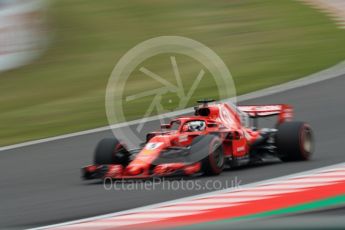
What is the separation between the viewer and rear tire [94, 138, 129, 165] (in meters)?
8.85

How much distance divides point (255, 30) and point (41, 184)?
10.1 meters

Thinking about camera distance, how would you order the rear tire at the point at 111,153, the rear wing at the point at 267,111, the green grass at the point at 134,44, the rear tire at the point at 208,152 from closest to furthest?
the rear tire at the point at 208,152, the rear tire at the point at 111,153, the rear wing at the point at 267,111, the green grass at the point at 134,44

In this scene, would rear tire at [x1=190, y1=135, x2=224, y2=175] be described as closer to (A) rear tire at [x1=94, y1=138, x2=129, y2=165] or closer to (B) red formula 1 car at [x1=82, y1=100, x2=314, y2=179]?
(B) red formula 1 car at [x1=82, y1=100, x2=314, y2=179]

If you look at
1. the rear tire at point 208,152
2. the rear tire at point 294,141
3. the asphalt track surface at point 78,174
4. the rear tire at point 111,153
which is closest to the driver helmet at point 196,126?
the rear tire at point 208,152

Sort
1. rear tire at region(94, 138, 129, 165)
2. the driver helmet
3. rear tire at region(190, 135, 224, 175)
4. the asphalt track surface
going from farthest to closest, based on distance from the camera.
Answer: rear tire at region(94, 138, 129, 165) < the driver helmet < rear tire at region(190, 135, 224, 175) < the asphalt track surface

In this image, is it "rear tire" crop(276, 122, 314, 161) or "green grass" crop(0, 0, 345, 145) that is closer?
"rear tire" crop(276, 122, 314, 161)

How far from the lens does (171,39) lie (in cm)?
1777

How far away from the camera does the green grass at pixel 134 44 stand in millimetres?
13938

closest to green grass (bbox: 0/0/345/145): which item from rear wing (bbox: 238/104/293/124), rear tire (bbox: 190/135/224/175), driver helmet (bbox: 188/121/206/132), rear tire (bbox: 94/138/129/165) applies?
rear tire (bbox: 94/138/129/165)

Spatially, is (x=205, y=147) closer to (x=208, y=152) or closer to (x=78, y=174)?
(x=208, y=152)

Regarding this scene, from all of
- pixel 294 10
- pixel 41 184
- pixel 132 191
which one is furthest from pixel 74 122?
pixel 294 10

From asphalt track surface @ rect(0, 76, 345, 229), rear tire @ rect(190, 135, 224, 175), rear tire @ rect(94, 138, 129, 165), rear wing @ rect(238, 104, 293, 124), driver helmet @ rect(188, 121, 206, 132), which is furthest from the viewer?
rear wing @ rect(238, 104, 293, 124)

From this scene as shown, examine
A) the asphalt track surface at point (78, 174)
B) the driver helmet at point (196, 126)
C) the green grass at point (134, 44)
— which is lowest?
the asphalt track surface at point (78, 174)

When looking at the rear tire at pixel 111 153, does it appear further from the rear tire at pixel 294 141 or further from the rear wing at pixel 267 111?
the rear tire at pixel 294 141
